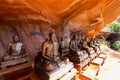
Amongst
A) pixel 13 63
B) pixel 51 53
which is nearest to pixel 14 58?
pixel 13 63

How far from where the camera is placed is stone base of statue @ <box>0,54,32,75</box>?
265 centimetres

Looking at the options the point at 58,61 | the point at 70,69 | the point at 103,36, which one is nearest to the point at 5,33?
the point at 58,61

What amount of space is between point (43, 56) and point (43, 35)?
193 centimetres

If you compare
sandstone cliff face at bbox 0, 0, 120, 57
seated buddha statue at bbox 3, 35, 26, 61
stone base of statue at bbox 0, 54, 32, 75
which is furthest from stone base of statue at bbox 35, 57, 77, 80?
sandstone cliff face at bbox 0, 0, 120, 57

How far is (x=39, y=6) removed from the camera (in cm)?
297

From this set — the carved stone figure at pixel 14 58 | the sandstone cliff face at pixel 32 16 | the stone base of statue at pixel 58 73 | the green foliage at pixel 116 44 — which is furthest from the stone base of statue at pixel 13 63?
the green foliage at pixel 116 44

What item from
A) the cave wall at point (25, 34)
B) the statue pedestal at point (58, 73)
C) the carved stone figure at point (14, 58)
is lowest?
the statue pedestal at point (58, 73)

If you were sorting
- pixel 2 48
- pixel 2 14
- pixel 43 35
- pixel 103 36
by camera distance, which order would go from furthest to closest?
pixel 103 36 → pixel 43 35 → pixel 2 48 → pixel 2 14

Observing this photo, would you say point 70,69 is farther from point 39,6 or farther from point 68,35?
point 68,35

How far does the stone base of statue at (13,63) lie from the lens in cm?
265

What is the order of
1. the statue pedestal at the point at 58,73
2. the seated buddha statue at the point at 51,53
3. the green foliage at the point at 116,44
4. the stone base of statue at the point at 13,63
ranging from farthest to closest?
the green foliage at the point at 116,44 < the stone base of statue at the point at 13,63 < the seated buddha statue at the point at 51,53 < the statue pedestal at the point at 58,73

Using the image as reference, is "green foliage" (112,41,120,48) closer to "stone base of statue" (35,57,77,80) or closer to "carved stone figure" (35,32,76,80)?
"stone base of statue" (35,57,77,80)

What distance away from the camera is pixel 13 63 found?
109 inches

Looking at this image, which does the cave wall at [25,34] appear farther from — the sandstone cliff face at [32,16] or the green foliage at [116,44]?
the green foliage at [116,44]
